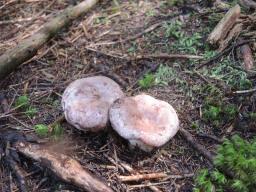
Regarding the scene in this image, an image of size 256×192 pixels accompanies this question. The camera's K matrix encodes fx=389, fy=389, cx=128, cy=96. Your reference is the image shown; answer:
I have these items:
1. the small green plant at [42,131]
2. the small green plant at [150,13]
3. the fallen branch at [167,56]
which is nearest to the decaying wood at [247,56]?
the fallen branch at [167,56]

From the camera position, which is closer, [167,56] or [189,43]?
[167,56]

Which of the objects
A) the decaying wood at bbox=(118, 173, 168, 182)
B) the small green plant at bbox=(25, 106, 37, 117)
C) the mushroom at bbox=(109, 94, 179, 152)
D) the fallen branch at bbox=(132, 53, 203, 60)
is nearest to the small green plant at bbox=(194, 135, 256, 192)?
the decaying wood at bbox=(118, 173, 168, 182)

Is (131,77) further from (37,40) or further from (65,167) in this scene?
(65,167)

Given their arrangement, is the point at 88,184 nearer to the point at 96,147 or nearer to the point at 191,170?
the point at 96,147

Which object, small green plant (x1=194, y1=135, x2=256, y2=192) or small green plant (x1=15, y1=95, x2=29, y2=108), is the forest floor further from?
small green plant (x1=194, y1=135, x2=256, y2=192)

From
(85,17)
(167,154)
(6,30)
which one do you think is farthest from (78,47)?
(167,154)

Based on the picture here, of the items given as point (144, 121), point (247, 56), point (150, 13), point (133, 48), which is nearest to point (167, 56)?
point (133, 48)
